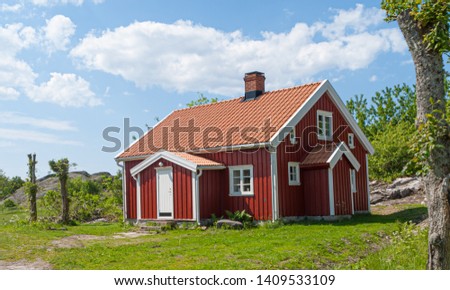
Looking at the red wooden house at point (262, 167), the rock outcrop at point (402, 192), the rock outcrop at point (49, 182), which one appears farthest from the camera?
the rock outcrop at point (49, 182)

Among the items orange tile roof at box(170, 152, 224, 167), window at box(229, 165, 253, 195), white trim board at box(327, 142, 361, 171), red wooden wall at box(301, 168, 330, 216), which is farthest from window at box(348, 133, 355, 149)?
orange tile roof at box(170, 152, 224, 167)

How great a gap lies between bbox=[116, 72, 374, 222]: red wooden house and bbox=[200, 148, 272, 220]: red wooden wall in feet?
0.13

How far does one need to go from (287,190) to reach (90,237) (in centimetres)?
785

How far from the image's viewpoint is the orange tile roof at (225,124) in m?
21.0

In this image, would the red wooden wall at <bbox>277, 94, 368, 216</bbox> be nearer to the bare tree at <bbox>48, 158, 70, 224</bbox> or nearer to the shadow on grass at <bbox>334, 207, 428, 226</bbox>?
the shadow on grass at <bbox>334, 207, 428, 226</bbox>

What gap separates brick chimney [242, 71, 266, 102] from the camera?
2473cm

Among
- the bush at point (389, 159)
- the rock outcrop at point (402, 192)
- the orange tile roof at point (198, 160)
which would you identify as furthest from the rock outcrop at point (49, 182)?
the rock outcrop at point (402, 192)

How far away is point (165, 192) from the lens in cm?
2152

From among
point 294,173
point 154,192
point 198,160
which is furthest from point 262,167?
point 154,192

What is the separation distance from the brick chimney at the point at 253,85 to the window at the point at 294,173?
16.5 feet

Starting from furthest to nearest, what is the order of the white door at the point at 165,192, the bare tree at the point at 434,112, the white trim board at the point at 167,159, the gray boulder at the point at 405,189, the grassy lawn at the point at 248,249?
the gray boulder at the point at 405,189
the white door at the point at 165,192
the white trim board at the point at 167,159
the grassy lawn at the point at 248,249
the bare tree at the point at 434,112

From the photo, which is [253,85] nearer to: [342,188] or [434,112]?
[342,188]

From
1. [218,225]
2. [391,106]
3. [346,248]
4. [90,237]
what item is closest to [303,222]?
[218,225]

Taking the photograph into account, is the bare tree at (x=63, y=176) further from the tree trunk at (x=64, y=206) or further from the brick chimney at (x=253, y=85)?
the brick chimney at (x=253, y=85)
